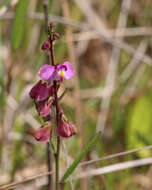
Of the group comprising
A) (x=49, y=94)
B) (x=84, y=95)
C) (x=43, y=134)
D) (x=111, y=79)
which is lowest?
(x=84, y=95)

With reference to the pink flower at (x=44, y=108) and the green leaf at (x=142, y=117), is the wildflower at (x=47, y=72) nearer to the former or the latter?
the pink flower at (x=44, y=108)

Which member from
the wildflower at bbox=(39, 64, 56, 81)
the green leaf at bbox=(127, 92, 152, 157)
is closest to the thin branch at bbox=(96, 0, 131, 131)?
the green leaf at bbox=(127, 92, 152, 157)

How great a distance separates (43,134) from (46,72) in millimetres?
218

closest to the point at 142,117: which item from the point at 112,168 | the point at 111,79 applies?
the point at 111,79

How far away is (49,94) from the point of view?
118cm

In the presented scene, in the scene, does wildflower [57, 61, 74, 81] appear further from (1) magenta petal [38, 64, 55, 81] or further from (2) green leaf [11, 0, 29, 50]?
(2) green leaf [11, 0, 29, 50]

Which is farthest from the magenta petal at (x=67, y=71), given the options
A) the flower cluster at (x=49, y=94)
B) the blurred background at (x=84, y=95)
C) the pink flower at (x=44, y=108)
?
the blurred background at (x=84, y=95)

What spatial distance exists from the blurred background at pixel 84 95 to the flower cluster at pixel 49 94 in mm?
675

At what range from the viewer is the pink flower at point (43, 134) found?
1184 mm

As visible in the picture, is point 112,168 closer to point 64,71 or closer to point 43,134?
point 43,134

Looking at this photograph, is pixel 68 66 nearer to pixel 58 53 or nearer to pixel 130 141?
pixel 130 141

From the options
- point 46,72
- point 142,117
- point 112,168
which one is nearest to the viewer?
point 46,72

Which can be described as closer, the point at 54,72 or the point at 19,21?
the point at 54,72

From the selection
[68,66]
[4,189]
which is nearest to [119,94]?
[4,189]
